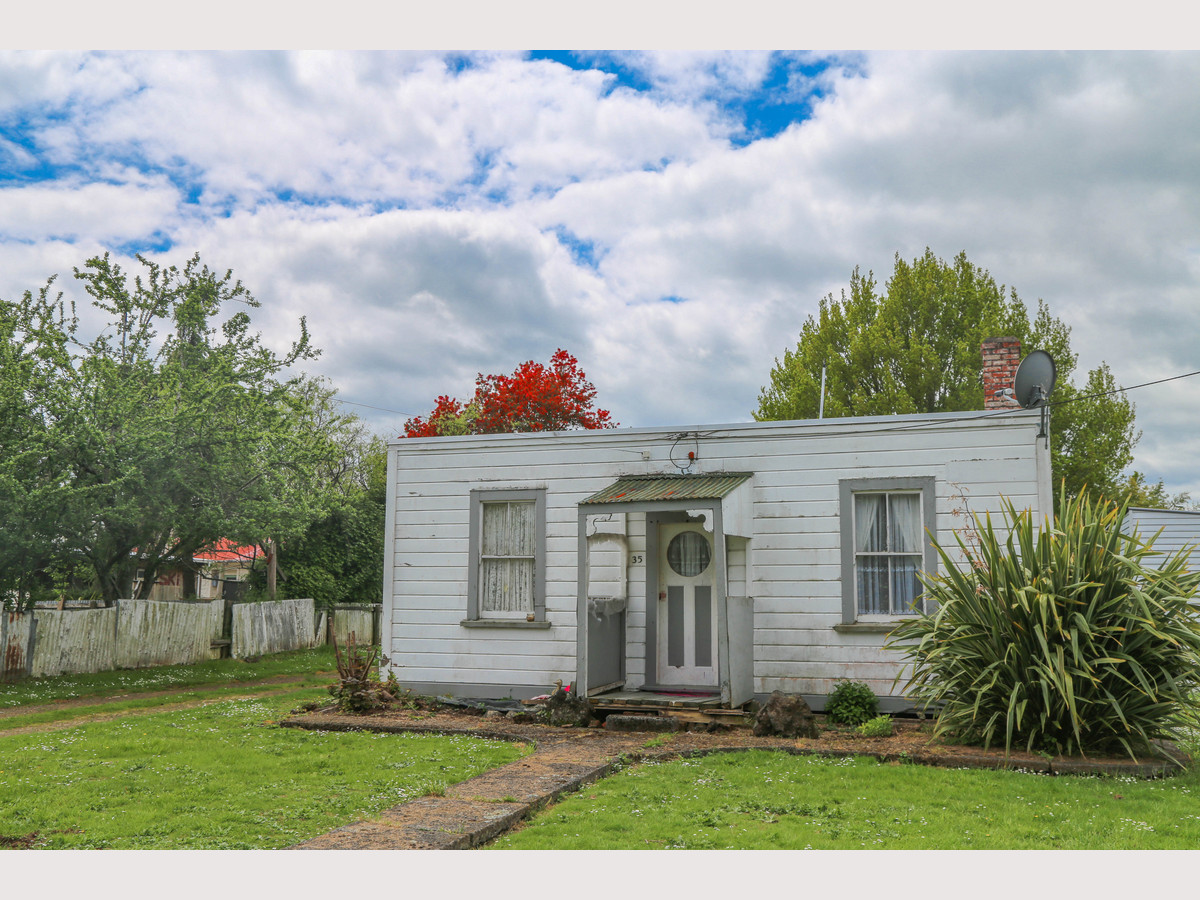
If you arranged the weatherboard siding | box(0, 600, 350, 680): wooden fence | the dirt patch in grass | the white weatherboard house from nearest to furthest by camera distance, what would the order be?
1. the dirt patch in grass
2. the white weatherboard house
3. box(0, 600, 350, 680): wooden fence
4. the weatherboard siding

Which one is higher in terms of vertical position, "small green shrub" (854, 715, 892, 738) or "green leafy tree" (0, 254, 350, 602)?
"green leafy tree" (0, 254, 350, 602)

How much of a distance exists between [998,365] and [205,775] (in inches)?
373

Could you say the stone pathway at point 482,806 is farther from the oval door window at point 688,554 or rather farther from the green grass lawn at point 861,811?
the oval door window at point 688,554

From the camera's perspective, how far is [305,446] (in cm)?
1889

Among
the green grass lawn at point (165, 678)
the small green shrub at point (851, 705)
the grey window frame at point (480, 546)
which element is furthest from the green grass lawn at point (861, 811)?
the green grass lawn at point (165, 678)

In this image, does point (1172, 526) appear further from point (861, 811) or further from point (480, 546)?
point (861, 811)

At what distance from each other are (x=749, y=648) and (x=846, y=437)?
2.70 meters

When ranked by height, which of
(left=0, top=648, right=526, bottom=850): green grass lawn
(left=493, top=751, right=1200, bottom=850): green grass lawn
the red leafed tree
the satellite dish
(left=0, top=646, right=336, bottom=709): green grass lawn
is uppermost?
the red leafed tree

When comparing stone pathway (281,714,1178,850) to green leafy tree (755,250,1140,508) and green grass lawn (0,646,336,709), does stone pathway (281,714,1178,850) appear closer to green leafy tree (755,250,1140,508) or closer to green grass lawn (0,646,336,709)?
green grass lawn (0,646,336,709)

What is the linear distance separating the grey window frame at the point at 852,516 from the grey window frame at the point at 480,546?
3686mm

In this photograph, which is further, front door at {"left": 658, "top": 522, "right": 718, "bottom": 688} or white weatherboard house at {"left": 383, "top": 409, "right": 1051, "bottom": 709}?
front door at {"left": 658, "top": 522, "right": 718, "bottom": 688}

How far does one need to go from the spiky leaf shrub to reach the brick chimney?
8.36 ft

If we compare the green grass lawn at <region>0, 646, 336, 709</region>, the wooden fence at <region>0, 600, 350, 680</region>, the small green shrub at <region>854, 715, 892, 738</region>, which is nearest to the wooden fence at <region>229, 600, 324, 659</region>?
the wooden fence at <region>0, 600, 350, 680</region>

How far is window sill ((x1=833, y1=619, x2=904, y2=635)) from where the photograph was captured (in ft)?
33.9
